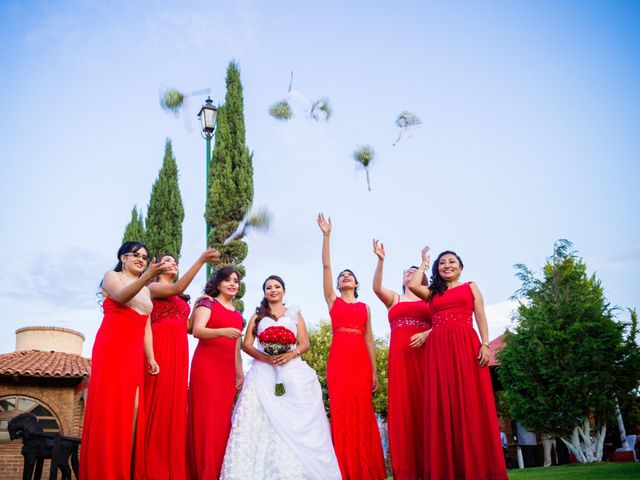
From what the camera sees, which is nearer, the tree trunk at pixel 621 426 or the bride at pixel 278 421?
the bride at pixel 278 421

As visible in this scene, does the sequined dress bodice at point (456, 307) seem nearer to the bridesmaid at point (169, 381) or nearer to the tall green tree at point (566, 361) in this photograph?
the bridesmaid at point (169, 381)

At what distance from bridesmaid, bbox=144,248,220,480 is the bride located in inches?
21.0

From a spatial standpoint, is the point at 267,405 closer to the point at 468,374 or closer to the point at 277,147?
the point at 468,374

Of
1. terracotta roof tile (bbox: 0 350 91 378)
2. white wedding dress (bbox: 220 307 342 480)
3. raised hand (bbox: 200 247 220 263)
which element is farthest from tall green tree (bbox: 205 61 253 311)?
raised hand (bbox: 200 247 220 263)

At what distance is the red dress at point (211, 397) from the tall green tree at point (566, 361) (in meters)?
13.2

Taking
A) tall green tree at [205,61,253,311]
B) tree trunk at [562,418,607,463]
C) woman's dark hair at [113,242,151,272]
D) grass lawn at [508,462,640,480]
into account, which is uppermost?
tall green tree at [205,61,253,311]

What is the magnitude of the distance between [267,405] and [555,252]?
52.1 feet

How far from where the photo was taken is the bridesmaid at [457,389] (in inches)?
212

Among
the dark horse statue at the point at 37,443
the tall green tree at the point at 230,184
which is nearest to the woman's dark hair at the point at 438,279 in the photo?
the dark horse statue at the point at 37,443

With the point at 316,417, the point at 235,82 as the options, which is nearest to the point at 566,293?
the point at 235,82

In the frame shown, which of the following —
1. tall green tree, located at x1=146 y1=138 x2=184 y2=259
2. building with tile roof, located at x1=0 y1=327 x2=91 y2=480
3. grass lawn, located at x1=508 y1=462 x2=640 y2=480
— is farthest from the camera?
tall green tree, located at x1=146 y1=138 x2=184 y2=259

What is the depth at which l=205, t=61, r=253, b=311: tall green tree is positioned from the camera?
52.4 feet

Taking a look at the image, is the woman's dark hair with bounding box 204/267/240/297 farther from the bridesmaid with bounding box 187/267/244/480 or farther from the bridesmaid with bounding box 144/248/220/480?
the bridesmaid with bounding box 144/248/220/480

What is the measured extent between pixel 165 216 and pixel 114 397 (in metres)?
17.6
